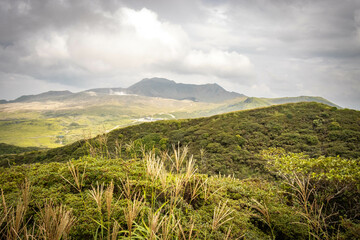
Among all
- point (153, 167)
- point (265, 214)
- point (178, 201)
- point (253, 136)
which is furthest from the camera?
point (253, 136)

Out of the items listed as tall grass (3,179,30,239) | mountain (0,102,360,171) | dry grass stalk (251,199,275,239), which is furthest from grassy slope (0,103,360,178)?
tall grass (3,179,30,239)

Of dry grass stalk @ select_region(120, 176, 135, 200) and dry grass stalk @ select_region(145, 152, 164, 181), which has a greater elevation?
dry grass stalk @ select_region(145, 152, 164, 181)

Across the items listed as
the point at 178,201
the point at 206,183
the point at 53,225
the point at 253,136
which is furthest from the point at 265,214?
the point at 253,136

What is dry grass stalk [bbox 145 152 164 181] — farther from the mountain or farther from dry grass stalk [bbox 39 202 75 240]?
the mountain

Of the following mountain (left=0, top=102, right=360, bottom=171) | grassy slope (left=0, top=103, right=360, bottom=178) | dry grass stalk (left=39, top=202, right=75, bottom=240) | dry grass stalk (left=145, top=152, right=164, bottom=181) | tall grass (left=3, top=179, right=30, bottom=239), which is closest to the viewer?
dry grass stalk (left=39, top=202, right=75, bottom=240)

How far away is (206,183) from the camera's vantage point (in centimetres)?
414

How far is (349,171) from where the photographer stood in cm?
528

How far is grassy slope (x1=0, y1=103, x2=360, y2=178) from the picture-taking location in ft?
63.5

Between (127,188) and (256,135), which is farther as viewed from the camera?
(256,135)

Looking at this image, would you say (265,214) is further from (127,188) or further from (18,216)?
(18,216)

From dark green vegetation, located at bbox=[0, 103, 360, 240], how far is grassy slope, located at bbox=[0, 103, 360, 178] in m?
0.14

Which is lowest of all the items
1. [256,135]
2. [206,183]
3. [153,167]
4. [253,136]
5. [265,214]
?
[253,136]

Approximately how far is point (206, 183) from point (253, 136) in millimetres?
23830

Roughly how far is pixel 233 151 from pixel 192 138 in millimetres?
8654
